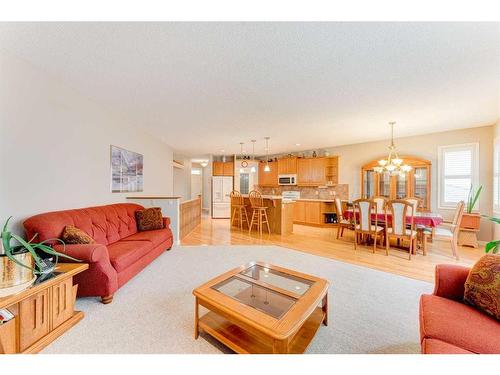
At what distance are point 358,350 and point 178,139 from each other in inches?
207

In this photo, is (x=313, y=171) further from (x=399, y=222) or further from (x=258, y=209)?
(x=399, y=222)

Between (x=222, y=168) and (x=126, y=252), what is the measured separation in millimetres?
5638

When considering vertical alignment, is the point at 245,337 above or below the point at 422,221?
below

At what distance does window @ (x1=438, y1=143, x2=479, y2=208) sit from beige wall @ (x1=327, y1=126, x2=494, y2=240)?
0.28 ft

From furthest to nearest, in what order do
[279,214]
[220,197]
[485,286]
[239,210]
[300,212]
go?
[220,197], [300,212], [239,210], [279,214], [485,286]

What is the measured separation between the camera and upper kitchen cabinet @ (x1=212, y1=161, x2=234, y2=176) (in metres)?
7.77

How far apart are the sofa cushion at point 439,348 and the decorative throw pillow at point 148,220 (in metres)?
3.56

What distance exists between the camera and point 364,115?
11.6 feet

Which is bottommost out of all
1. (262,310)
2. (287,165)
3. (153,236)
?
(262,310)

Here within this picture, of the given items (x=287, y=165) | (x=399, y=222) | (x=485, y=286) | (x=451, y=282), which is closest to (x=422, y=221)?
(x=399, y=222)

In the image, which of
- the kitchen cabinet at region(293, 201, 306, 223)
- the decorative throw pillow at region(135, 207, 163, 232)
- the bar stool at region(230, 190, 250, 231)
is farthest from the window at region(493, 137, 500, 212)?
the decorative throw pillow at region(135, 207, 163, 232)

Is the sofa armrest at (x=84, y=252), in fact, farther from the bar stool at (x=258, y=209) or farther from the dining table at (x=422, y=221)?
the dining table at (x=422, y=221)

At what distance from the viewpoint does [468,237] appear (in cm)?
408

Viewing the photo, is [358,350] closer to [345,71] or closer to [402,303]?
[402,303]
